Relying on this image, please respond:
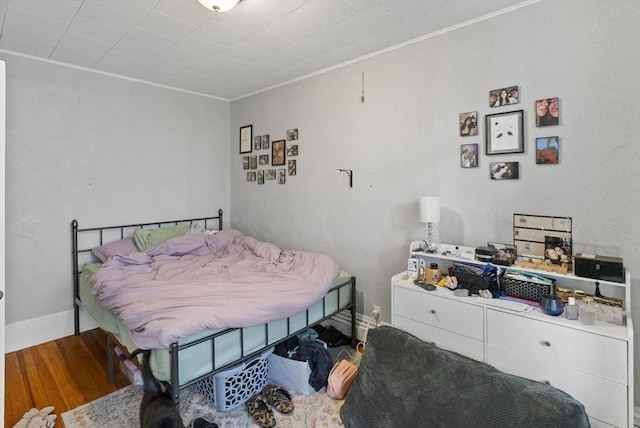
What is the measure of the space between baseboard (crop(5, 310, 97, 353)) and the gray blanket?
9.00ft

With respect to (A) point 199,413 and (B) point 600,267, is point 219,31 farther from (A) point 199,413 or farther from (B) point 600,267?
(B) point 600,267

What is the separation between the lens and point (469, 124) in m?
2.22

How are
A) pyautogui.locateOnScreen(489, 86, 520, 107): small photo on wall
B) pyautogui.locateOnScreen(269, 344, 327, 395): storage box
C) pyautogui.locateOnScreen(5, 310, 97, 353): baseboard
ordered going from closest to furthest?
pyautogui.locateOnScreen(489, 86, 520, 107): small photo on wall, pyautogui.locateOnScreen(269, 344, 327, 395): storage box, pyautogui.locateOnScreen(5, 310, 97, 353): baseboard

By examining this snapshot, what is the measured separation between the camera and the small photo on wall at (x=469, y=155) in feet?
7.24

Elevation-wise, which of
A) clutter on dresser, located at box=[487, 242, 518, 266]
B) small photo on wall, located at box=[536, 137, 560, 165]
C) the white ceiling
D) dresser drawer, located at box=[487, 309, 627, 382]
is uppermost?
the white ceiling

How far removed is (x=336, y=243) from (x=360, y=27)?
5.78 ft

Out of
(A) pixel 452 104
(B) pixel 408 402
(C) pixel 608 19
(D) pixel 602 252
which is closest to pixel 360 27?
(A) pixel 452 104

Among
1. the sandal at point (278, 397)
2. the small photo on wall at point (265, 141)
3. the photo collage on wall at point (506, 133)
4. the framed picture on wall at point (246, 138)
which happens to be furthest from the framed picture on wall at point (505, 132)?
the framed picture on wall at point (246, 138)

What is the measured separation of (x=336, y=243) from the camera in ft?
10.1

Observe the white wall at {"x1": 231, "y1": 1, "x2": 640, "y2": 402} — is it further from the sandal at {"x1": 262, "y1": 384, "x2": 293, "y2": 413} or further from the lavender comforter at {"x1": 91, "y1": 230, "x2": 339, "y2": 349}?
the sandal at {"x1": 262, "y1": 384, "x2": 293, "y2": 413}

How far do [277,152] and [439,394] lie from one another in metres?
2.71

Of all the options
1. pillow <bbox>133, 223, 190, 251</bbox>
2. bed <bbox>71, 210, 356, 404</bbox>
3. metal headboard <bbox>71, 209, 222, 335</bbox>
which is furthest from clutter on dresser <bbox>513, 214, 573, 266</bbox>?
metal headboard <bbox>71, 209, 222, 335</bbox>

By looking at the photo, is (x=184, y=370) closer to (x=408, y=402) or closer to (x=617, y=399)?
(x=408, y=402)

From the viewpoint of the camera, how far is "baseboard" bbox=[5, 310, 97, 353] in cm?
273
